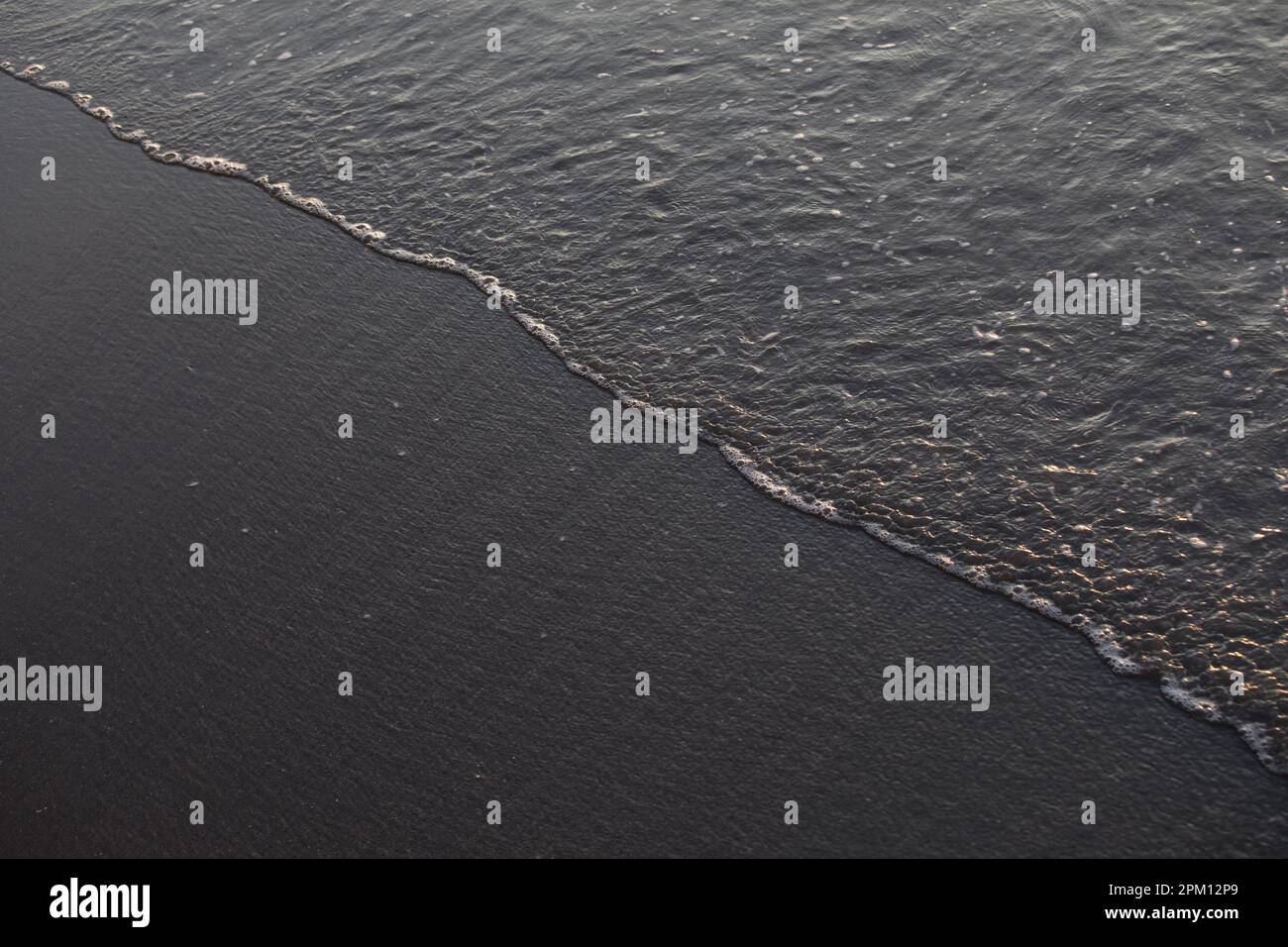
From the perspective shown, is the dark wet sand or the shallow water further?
the shallow water

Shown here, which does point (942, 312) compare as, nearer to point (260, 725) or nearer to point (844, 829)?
point (844, 829)

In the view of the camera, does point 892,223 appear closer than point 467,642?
No

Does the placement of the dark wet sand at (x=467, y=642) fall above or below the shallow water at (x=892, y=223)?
below

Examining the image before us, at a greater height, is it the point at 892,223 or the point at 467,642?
the point at 892,223

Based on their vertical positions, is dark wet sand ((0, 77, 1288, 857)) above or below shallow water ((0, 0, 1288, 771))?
below

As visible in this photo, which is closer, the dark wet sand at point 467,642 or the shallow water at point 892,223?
the dark wet sand at point 467,642
